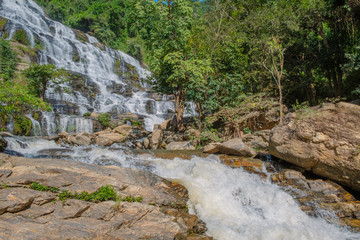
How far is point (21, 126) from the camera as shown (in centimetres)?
1342

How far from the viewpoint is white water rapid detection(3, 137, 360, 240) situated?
179 inches

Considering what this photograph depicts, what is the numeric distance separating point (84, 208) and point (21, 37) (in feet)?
101

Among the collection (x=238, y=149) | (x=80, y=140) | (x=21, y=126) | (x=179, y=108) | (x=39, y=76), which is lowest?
(x=80, y=140)

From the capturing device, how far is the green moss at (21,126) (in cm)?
1324

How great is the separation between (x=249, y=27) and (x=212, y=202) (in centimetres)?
1506

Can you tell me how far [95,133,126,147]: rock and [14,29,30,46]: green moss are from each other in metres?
21.6

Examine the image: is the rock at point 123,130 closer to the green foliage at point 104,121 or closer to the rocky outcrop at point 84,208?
the green foliage at point 104,121

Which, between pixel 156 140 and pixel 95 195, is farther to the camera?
pixel 156 140

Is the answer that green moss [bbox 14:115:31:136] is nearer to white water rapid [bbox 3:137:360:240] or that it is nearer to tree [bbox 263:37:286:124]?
white water rapid [bbox 3:137:360:240]

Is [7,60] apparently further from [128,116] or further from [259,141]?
[259,141]

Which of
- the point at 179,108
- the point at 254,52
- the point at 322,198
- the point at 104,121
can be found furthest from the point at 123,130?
the point at 322,198

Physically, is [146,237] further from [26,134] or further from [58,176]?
[26,134]

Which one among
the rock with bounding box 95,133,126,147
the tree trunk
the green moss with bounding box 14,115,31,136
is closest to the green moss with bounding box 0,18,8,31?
the green moss with bounding box 14,115,31,136

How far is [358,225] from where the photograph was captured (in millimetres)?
4859
